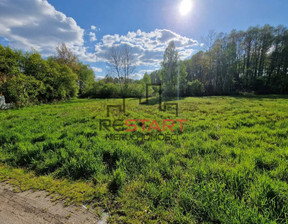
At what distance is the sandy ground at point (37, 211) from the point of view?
1.56 m

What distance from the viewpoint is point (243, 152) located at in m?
2.82

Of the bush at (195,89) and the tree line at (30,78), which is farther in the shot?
the bush at (195,89)

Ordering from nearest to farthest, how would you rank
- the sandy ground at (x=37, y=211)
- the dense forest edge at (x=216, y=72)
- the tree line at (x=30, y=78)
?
the sandy ground at (x=37, y=211), the tree line at (x=30, y=78), the dense forest edge at (x=216, y=72)

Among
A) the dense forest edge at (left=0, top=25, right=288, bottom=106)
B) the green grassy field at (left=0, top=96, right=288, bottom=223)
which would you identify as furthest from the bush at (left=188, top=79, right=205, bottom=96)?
the green grassy field at (left=0, top=96, right=288, bottom=223)

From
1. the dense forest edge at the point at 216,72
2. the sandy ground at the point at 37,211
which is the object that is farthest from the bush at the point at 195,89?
the sandy ground at the point at 37,211

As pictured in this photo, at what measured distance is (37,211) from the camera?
1696mm

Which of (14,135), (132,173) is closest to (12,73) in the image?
(14,135)

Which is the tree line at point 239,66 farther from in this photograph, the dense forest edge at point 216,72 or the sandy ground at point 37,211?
the sandy ground at point 37,211

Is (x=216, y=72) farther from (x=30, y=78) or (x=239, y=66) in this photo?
(x=30, y=78)

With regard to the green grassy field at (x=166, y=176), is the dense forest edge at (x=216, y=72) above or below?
above

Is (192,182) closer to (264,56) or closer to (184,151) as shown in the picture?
(184,151)

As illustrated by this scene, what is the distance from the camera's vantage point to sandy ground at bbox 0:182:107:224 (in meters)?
1.56

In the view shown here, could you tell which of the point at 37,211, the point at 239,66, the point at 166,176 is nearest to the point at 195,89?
the point at 239,66

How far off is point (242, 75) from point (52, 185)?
35907 mm
